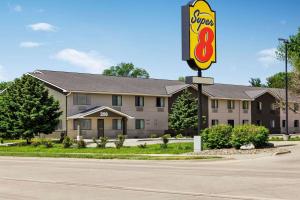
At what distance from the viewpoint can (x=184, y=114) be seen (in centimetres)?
6756

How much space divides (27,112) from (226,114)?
110 ft

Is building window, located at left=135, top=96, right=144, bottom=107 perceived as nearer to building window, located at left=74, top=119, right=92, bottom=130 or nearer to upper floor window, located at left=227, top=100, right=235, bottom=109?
building window, located at left=74, top=119, right=92, bottom=130

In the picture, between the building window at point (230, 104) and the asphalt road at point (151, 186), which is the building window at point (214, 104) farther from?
the asphalt road at point (151, 186)

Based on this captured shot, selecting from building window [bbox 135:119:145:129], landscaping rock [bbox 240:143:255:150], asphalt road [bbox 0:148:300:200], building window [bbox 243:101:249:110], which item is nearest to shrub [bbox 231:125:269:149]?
landscaping rock [bbox 240:143:255:150]

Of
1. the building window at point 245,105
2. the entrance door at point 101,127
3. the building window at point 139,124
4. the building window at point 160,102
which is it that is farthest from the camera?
the building window at point 245,105

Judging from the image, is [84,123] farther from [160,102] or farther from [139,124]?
[160,102]

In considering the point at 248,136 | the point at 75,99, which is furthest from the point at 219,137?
the point at 75,99

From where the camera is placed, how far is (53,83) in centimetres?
6047

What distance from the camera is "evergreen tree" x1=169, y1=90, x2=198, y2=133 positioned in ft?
221

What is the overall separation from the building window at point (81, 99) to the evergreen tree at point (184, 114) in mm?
11634

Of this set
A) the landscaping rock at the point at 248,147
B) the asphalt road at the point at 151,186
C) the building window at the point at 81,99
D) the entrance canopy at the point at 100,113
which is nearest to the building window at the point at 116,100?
the entrance canopy at the point at 100,113

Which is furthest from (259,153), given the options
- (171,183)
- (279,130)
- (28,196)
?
(279,130)

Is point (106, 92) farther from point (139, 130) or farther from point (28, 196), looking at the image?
point (28, 196)

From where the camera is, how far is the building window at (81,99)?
6106 centimetres
